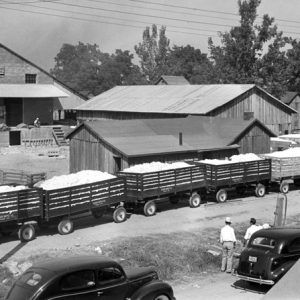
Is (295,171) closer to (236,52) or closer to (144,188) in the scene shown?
(144,188)

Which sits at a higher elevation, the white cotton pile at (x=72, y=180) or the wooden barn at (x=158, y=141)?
the wooden barn at (x=158, y=141)

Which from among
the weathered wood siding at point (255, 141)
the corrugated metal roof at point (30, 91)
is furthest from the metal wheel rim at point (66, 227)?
the corrugated metal roof at point (30, 91)

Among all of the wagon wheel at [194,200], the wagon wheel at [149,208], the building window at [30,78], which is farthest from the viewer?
the building window at [30,78]

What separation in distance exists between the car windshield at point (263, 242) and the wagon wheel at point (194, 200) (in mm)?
11671

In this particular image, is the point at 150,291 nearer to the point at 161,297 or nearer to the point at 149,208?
the point at 161,297

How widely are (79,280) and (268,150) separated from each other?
2978 centimetres

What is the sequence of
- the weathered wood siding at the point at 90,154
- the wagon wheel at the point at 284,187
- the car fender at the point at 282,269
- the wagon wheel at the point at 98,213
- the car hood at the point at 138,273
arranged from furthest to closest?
the wagon wheel at the point at 284,187 → the weathered wood siding at the point at 90,154 → the wagon wheel at the point at 98,213 → the car fender at the point at 282,269 → the car hood at the point at 138,273

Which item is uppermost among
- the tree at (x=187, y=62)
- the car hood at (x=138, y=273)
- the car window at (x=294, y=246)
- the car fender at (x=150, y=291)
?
the tree at (x=187, y=62)

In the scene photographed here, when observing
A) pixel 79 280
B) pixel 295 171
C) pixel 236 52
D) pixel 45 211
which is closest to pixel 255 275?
pixel 79 280

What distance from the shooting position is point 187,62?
160 metres

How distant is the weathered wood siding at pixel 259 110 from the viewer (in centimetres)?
4569

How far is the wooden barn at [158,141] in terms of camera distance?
105 feet

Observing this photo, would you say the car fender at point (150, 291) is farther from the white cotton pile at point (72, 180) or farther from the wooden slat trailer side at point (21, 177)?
the wooden slat trailer side at point (21, 177)

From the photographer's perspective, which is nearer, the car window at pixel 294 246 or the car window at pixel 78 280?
the car window at pixel 78 280
